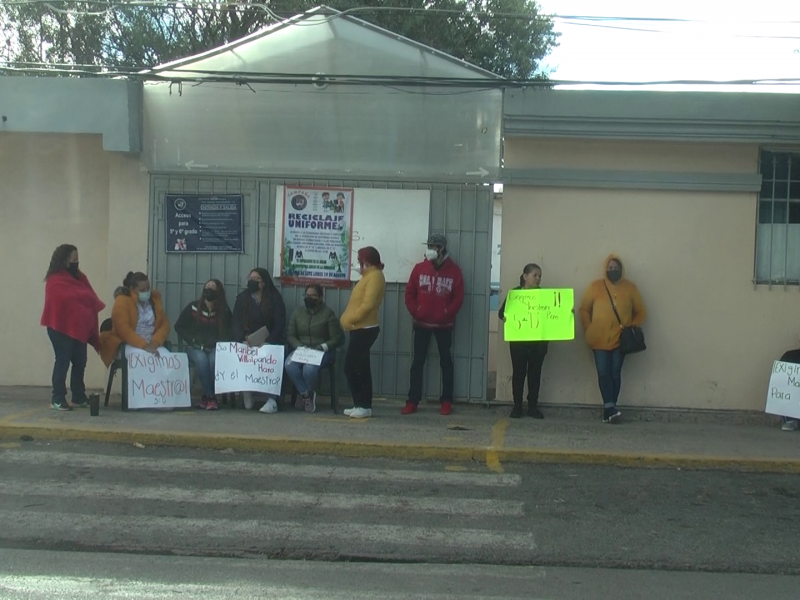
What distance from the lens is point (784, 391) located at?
31.7ft

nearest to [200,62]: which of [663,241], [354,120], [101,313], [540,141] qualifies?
[354,120]

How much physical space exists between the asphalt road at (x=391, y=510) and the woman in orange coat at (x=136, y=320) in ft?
5.18

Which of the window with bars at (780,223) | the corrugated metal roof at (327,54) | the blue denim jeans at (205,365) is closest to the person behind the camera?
the blue denim jeans at (205,365)

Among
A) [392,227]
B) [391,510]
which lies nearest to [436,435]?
[391,510]

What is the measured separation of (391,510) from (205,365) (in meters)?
4.03

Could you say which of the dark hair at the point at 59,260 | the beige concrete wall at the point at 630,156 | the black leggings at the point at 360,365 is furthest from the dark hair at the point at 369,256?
the dark hair at the point at 59,260

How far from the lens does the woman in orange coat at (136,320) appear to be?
970cm

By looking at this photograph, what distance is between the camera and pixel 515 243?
10.2m

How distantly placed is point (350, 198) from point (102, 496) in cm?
487

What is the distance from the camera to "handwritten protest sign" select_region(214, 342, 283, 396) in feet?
32.2

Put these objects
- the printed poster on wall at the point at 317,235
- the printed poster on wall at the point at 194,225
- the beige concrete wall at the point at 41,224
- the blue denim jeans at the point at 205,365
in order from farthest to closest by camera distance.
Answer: the beige concrete wall at the point at 41,224
the printed poster on wall at the point at 194,225
the printed poster on wall at the point at 317,235
the blue denim jeans at the point at 205,365

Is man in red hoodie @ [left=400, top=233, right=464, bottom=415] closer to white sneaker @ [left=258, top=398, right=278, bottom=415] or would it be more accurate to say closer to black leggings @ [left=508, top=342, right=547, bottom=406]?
black leggings @ [left=508, top=342, right=547, bottom=406]

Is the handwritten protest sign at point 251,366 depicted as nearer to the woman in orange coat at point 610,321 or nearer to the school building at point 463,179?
the school building at point 463,179

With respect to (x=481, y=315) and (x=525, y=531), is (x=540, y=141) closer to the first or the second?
(x=481, y=315)
